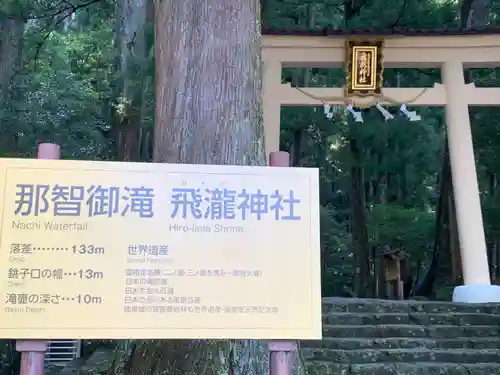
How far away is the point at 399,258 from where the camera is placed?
11.0 meters

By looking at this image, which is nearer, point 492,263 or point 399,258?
point 399,258

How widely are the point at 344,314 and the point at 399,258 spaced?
5.37 meters

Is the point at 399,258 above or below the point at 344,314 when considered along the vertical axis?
above

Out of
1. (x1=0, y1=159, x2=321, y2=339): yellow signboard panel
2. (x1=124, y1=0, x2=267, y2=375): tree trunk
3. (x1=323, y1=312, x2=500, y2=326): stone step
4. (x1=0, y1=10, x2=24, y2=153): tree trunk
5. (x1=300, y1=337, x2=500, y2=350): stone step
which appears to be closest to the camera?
(x1=0, y1=159, x2=321, y2=339): yellow signboard panel

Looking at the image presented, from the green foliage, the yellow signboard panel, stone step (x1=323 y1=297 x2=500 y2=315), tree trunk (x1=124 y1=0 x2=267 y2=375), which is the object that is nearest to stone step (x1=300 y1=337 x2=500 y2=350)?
stone step (x1=323 y1=297 x2=500 y2=315)

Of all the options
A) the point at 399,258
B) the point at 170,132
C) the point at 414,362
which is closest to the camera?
the point at 170,132

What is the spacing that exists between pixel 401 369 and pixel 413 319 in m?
1.25

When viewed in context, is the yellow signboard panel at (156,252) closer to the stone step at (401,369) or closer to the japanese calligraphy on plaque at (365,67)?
the stone step at (401,369)

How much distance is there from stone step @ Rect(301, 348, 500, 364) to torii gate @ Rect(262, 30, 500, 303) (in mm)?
2687

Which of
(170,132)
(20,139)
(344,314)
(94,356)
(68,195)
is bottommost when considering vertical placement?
(94,356)

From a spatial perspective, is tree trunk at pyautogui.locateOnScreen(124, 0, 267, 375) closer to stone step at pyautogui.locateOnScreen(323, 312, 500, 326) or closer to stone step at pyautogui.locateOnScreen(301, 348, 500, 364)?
stone step at pyautogui.locateOnScreen(301, 348, 500, 364)

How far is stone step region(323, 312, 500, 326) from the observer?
233 inches

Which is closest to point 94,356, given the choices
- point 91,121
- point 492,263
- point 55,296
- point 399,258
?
point 55,296

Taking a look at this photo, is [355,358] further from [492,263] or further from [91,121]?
[492,263]
